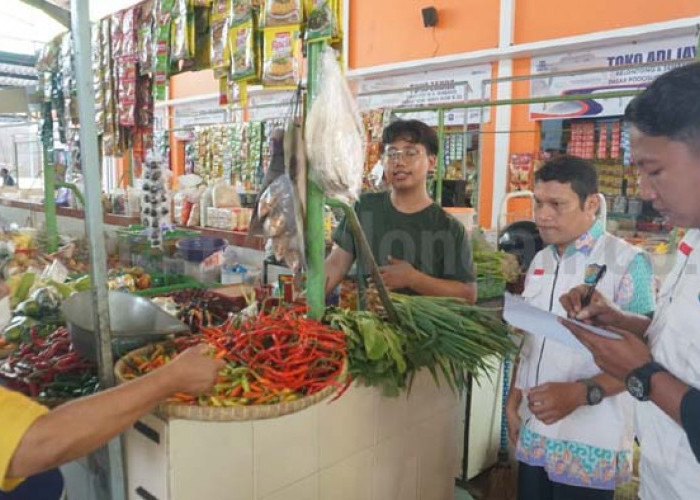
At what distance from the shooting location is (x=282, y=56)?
1.62 meters

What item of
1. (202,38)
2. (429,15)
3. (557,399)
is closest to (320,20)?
(202,38)

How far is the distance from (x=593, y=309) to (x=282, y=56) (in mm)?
1123

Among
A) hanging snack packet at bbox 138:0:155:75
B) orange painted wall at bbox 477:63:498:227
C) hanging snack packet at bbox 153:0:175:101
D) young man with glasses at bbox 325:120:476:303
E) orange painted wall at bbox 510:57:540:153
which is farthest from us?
orange painted wall at bbox 477:63:498:227

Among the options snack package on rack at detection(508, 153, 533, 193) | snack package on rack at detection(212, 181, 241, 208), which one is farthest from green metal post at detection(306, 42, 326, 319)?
snack package on rack at detection(508, 153, 533, 193)

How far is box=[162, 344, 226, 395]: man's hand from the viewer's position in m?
1.14

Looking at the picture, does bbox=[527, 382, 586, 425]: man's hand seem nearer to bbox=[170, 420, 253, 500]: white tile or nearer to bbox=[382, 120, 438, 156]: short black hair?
bbox=[170, 420, 253, 500]: white tile

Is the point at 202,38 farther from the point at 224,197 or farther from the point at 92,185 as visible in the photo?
the point at 224,197

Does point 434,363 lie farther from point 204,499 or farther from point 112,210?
point 112,210

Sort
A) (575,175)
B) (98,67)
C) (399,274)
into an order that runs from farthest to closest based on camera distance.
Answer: (98,67)
(399,274)
(575,175)

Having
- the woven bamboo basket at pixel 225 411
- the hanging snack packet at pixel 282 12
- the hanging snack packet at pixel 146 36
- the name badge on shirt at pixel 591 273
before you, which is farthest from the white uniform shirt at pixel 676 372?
the hanging snack packet at pixel 146 36

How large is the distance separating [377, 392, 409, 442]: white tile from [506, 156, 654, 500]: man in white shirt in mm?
391

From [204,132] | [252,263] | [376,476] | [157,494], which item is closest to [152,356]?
[157,494]

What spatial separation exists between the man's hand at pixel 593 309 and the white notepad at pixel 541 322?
24 centimetres

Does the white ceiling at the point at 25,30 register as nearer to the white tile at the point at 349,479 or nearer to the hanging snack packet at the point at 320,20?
the hanging snack packet at the point at 320,20
